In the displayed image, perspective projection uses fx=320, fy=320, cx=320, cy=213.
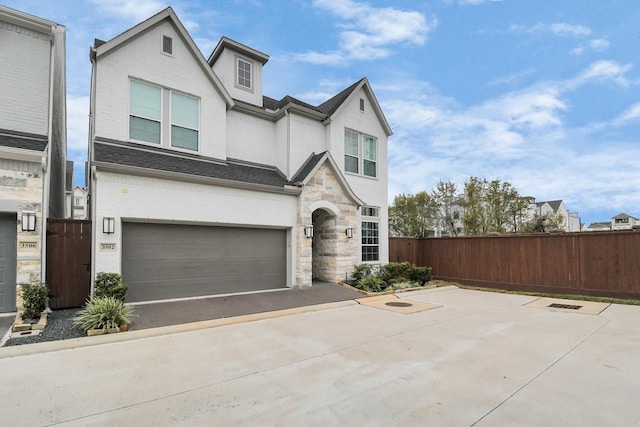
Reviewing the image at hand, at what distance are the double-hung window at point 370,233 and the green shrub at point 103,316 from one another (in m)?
9.59

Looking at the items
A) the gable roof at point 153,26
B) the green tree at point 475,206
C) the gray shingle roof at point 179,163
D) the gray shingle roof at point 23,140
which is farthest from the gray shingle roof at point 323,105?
the green tree at point 475,206

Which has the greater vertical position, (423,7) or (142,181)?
(423,7)

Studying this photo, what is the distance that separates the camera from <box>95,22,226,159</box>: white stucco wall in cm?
907

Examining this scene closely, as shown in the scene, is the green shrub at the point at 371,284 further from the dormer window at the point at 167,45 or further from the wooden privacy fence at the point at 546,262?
the dormer window at the point at 167,45

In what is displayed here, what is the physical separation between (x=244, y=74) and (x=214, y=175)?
242 inches

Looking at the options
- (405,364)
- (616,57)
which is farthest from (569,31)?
(405,364)

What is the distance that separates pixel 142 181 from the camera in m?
8.29

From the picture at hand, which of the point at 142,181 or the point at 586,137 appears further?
the point at 586,137

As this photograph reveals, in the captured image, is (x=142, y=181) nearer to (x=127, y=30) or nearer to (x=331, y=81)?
(x=127, y=30)

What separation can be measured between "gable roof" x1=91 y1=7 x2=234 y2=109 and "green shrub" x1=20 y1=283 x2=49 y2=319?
20.6 feet

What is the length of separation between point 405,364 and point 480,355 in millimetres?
1375

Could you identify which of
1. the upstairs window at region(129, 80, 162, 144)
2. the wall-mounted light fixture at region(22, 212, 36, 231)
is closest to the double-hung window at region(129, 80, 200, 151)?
the upstairs window at region(129, 80, 162, 144)

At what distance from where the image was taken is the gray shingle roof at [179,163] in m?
8.33

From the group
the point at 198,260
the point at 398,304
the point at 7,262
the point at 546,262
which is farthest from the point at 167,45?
the point at 546,262
